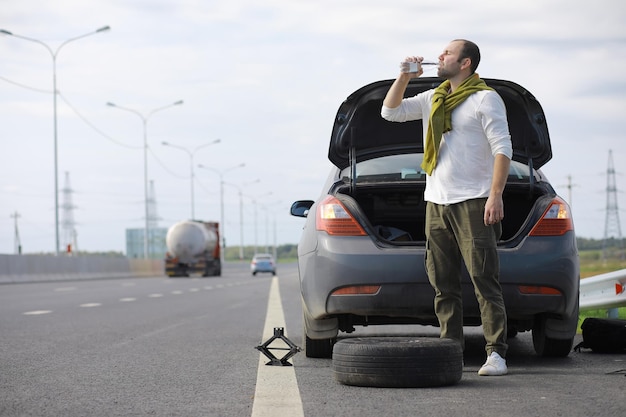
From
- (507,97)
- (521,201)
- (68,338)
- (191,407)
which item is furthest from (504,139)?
(68,338)

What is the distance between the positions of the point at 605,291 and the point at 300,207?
2.97 m

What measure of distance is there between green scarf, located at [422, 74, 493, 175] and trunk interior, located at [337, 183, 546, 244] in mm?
671

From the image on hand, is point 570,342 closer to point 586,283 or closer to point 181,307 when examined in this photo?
point 586,283

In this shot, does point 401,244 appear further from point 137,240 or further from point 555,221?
point 137,240

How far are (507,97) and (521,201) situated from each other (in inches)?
32.9

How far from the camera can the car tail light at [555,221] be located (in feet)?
21.8

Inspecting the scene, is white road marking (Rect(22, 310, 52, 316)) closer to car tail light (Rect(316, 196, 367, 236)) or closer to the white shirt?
car tail light (Rect(316, 196, 367, 236))

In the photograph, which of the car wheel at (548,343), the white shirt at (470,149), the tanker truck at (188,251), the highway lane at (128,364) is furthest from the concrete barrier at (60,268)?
the white shirt at (470,149)

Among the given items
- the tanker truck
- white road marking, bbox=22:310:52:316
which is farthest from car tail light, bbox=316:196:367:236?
the tanker truck

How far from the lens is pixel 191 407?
195 inches

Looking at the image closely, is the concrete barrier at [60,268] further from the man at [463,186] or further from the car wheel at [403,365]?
the car wheel at [403,365]

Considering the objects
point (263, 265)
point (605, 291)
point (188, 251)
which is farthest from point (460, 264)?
point (263, 265)

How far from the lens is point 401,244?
22.0ft

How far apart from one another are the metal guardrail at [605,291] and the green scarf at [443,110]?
3259 millimetres
